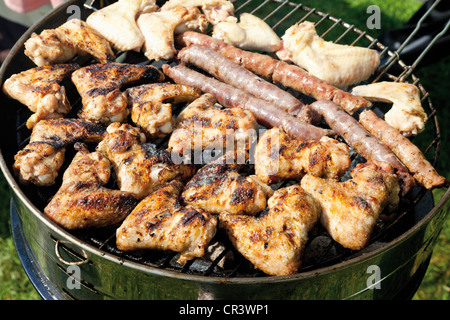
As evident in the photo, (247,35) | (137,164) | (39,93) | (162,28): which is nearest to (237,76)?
(247,35)

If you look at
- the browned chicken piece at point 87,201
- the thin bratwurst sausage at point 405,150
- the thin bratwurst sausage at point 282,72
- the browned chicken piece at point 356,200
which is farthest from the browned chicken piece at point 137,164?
the thin bratwurst sausage at point 405,150

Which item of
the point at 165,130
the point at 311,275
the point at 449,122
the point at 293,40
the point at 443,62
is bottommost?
the point at 449,122

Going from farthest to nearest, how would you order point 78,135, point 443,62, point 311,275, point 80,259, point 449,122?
point 443,62
point 449,122
point 78,135
point 80,259
point 311,275

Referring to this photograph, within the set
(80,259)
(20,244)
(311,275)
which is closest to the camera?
(311,275)

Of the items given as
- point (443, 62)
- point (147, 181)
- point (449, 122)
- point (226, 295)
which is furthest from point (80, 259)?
point (443, 62)

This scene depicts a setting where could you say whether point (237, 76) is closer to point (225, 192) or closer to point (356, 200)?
point (225, 192)

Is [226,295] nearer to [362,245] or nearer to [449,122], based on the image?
[362,245]
